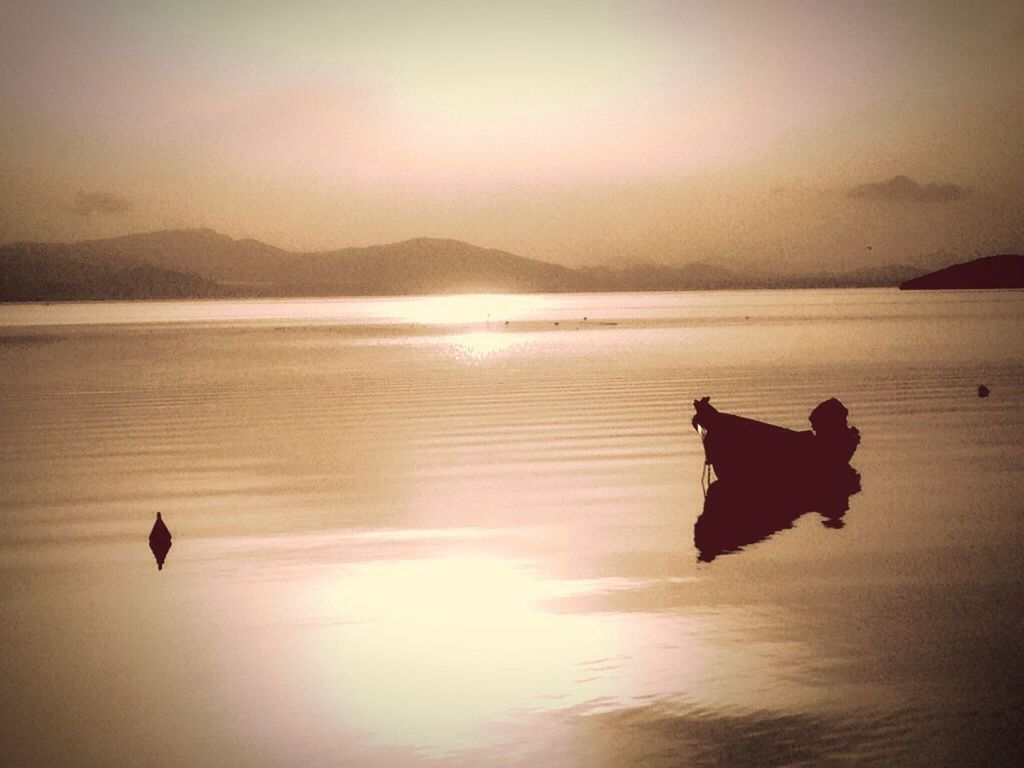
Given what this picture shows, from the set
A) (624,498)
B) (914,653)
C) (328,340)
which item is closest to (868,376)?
(624,498)

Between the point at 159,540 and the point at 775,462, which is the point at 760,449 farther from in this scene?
the point at 159,540

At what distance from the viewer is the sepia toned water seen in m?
13.7

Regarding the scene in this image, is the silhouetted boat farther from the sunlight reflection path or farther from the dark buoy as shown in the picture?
the dark buoy

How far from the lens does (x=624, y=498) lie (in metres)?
29.1

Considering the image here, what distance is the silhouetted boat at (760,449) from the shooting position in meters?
30.2

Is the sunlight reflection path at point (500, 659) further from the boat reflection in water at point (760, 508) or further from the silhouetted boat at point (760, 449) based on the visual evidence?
the silhouetted boat at point (760, 449)

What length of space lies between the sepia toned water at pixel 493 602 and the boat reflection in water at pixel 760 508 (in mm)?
454

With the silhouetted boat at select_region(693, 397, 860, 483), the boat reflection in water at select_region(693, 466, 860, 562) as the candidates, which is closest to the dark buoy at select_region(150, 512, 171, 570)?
the boat reflection in water at select_region(693, 466, 860, 562)

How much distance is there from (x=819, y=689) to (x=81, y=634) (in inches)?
437

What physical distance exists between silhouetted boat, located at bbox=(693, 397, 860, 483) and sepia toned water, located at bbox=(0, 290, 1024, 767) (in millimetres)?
1211

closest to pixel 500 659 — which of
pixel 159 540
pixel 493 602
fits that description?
pixel 493 602

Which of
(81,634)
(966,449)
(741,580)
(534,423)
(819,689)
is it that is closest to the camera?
(819,689)

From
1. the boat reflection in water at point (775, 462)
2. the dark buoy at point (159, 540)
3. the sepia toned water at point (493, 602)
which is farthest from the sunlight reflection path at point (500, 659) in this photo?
the boat reflection in water at point (775, 462)

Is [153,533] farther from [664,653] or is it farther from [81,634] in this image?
[664,653]
